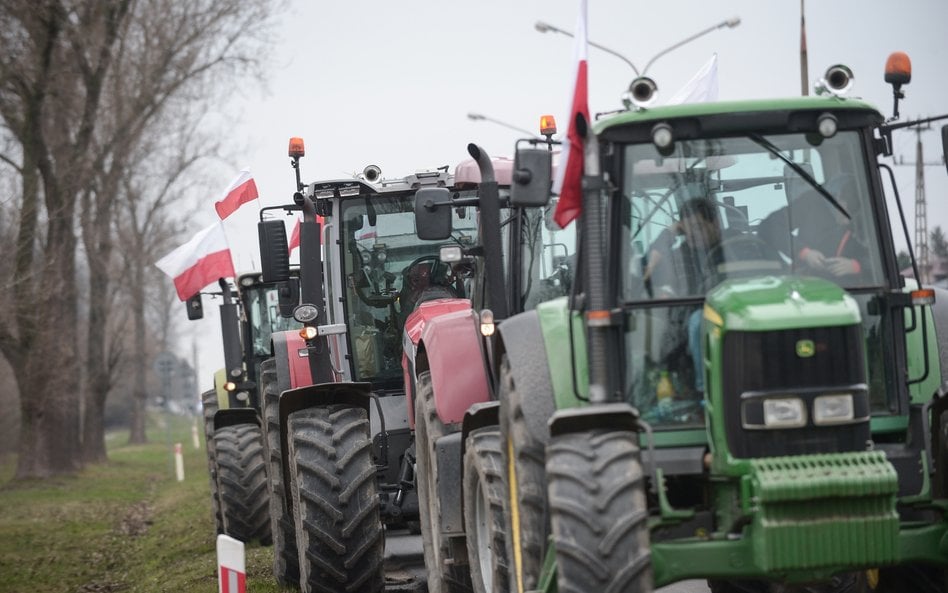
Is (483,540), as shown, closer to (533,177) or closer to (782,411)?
(533,177)

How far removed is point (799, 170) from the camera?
7922 mm

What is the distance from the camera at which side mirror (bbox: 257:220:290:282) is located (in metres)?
12.7

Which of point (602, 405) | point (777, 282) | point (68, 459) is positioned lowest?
point (68, 459)

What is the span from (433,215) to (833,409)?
318 cm

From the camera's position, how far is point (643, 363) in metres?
7.76

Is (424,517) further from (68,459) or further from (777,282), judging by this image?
(68,459)

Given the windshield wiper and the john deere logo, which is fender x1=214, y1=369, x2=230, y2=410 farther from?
the john deere logo

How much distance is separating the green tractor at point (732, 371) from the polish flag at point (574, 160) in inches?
2.8

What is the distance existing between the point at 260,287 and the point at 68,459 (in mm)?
19187

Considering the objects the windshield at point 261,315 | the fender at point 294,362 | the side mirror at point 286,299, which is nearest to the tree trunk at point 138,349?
the windshield at point 261,315

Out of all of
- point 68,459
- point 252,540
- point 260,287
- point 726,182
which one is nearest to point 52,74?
point 68,459

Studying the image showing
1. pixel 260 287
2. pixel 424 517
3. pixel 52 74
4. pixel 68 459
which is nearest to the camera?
pixel 424 517

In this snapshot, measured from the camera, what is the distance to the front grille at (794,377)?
711 cm

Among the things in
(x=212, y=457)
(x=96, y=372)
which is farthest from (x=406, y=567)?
(x=96, y=372)
